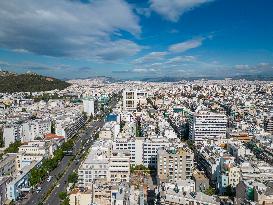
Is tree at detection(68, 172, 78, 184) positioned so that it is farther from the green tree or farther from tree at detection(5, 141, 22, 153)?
tree at detection(5, 141, 22, 153)

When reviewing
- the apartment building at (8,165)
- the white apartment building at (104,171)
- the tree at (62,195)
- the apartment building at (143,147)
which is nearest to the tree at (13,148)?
the apartment building at (8,165)

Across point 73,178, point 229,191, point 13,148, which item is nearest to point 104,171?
point 73,178

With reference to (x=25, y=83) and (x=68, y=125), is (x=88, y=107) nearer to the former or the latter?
(x=68, y=125)

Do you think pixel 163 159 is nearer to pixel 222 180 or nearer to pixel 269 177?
pixel 222 180

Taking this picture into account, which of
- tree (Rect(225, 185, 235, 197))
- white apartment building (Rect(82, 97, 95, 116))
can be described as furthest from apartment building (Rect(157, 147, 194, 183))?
white apartment building (Rect(82, 97, 95, 116))

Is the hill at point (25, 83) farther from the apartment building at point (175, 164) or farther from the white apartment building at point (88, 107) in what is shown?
the apartment building at point (175, 164)
